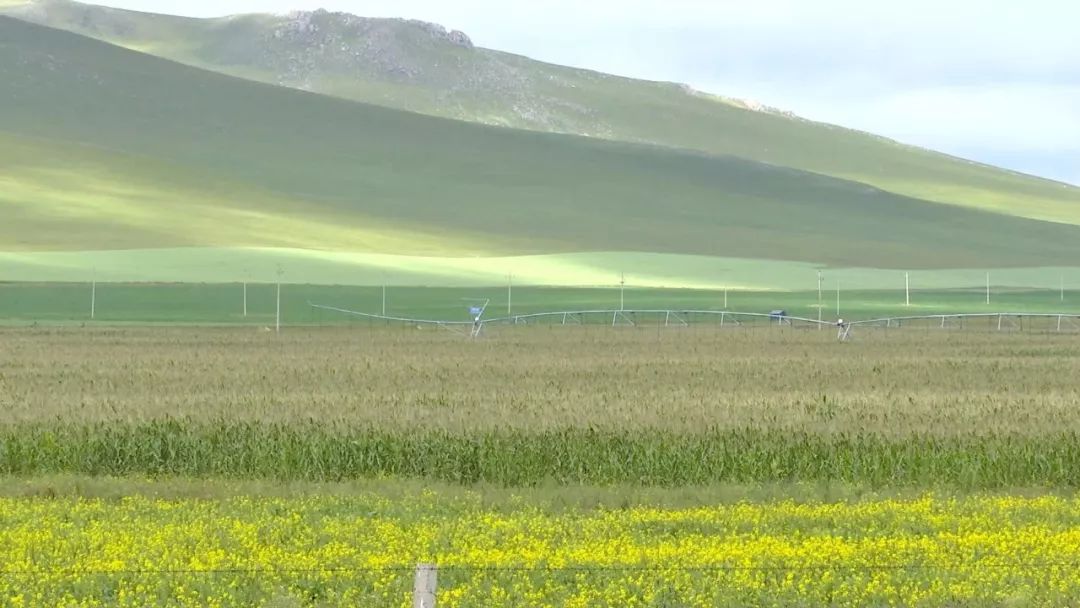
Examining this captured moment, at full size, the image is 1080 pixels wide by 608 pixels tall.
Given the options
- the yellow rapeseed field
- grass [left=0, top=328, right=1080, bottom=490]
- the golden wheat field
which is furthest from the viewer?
grass [left=0, top=328, right=1080, bottom=490]

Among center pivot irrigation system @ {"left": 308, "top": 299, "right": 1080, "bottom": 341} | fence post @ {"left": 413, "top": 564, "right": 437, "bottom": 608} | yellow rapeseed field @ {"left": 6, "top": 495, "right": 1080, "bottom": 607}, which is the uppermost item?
center pivot irrigation system @ {"left": 308, "top": 299, "right": 1080, "bottom": 341}

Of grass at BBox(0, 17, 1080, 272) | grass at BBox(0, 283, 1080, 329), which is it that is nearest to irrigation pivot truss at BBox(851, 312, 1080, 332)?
grass at BBox(0, 283, 1080, 329)

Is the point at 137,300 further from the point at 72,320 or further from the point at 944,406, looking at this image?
the point at 944,406

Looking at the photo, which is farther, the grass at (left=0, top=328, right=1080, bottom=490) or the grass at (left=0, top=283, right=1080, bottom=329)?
the grass at (left=0, top=283, right=1080, bottom=329)

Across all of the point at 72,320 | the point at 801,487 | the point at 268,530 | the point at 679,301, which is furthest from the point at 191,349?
the point at 679,301

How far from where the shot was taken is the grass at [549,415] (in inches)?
928

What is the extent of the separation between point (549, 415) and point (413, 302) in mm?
69927

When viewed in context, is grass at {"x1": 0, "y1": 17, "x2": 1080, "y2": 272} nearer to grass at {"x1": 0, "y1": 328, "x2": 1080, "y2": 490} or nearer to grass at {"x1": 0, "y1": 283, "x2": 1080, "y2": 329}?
grass at {"x1": 0, "y1": 283, "x2": 1080, "y2": 329}

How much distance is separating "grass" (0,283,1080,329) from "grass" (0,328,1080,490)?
98.4 feet

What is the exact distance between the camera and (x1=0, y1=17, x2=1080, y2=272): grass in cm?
14200

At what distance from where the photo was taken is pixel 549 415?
100ft

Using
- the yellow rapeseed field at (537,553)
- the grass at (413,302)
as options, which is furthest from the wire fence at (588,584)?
the grass at (413,302)

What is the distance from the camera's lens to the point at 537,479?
23078 millimetres

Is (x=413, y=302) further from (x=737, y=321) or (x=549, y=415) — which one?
(x=549, y=415)
